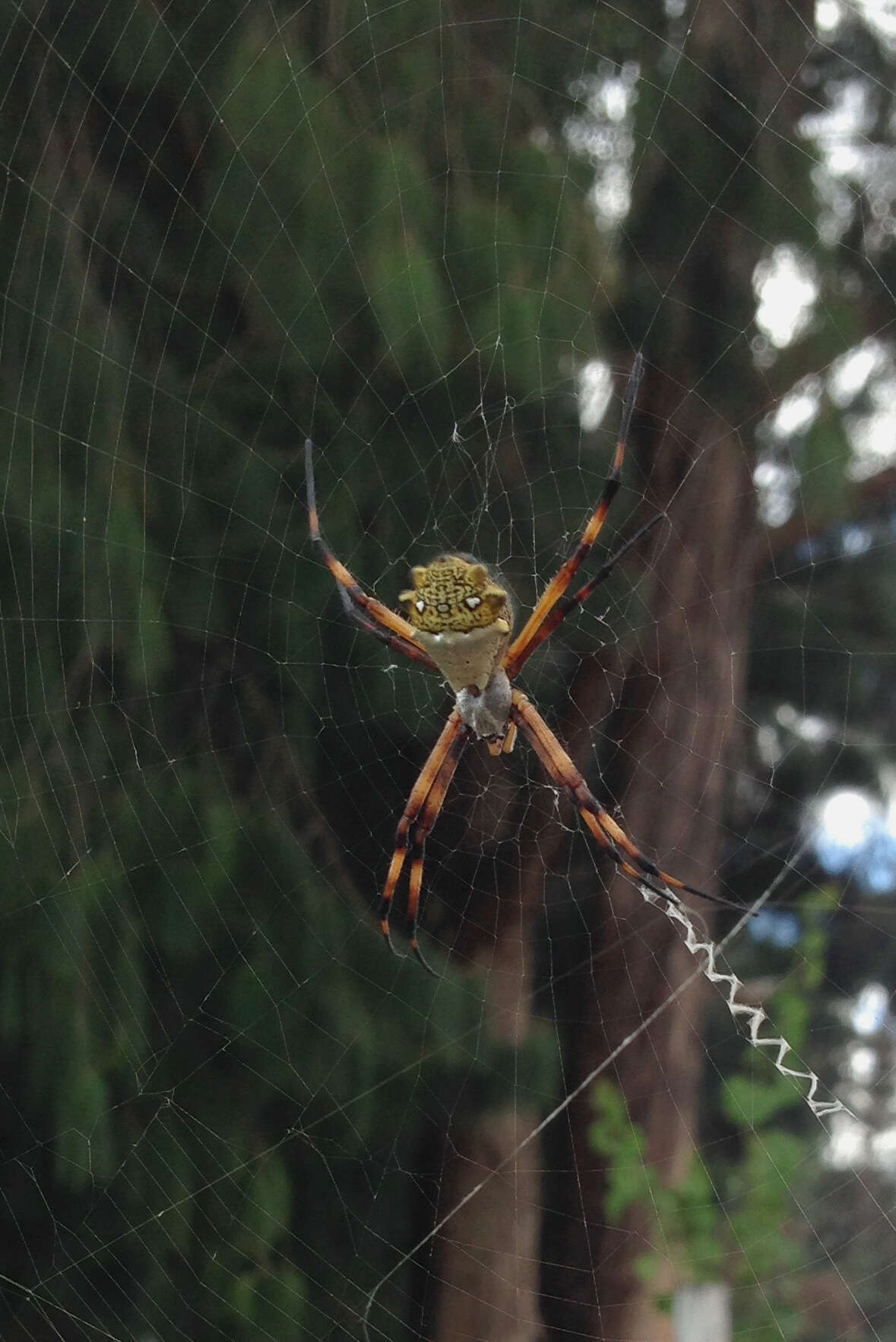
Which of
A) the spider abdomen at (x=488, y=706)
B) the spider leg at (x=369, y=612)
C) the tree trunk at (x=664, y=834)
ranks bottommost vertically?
the tree trunk at (x=664, y=834)

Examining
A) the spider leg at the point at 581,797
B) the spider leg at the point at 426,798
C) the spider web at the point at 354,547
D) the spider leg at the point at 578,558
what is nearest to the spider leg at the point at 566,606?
the spider leg at the point at 578,558

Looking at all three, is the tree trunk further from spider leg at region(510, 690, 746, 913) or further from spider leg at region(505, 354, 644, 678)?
spider leg at region(505, 354, 644, 678)

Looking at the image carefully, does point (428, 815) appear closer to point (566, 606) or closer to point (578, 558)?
point (566, 606)

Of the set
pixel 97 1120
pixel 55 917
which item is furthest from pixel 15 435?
pixel 97 1120

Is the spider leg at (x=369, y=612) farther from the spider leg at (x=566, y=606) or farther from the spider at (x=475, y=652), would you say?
the spider leg at (x=566, y=606)

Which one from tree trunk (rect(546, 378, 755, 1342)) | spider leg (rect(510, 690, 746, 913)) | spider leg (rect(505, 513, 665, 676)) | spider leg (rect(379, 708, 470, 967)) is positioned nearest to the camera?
spider leg (rect(505, 513, 665, 676))

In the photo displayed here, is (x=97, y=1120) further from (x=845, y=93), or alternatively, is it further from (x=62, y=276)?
(x=845, y=93)

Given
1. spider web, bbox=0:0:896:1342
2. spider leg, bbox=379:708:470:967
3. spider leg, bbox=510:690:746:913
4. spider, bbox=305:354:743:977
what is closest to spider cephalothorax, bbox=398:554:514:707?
spider, bbox=305:354:743:977

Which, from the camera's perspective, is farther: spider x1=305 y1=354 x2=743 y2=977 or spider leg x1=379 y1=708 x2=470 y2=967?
spider leg x1=379 y1=708 x2=470 y2=967
